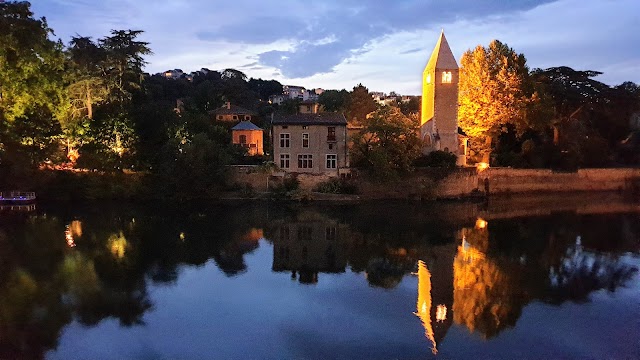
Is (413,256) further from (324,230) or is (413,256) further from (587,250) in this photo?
(587,250)

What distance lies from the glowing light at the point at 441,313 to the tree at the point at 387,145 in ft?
71.3

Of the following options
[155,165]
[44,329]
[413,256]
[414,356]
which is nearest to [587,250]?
[413,256]

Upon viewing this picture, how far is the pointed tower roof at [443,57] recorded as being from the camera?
42719mm

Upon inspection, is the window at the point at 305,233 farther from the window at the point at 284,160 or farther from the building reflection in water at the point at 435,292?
the window at the point at 284,160

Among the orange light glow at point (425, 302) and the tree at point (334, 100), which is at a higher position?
the tree at point (334, 100)

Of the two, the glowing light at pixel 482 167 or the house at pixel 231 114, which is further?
the house at pixel 231 114

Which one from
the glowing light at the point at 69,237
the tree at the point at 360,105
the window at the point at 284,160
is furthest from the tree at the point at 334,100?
the glowing light at the point at 69,237

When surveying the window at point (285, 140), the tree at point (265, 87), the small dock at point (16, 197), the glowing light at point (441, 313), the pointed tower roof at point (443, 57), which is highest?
the tree at point (265, 87)

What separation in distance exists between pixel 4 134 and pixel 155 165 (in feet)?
34.9

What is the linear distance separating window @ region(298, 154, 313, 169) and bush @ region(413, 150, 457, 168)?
8650 millimetres

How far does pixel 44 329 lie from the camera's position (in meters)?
14.2

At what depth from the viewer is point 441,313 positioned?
15.8 m

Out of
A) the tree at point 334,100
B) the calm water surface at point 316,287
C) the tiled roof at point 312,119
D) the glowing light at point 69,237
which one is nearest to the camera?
the calm water surface at point 316,287

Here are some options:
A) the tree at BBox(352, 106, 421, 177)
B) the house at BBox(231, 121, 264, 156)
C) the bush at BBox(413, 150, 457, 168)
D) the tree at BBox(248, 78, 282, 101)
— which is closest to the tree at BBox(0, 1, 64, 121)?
the house at BBox(231, 121, 264, 156)
